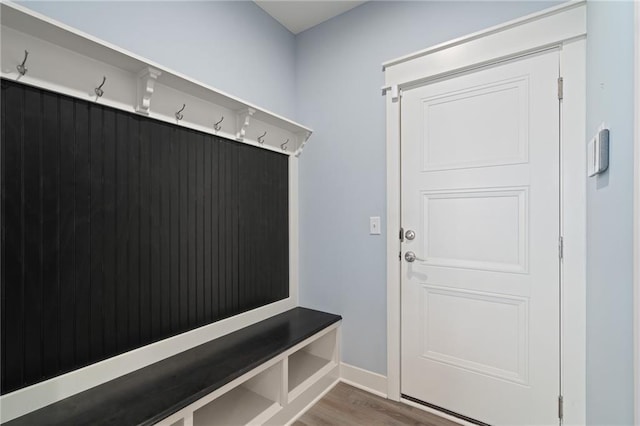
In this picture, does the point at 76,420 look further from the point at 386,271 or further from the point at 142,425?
the point at 386,271

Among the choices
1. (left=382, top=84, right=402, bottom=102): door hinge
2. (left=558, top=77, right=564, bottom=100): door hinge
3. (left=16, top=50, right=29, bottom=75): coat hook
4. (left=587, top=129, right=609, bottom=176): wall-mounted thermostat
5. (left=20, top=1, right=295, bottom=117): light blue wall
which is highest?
(left=20, top=1, right=295, bottom=117): light blue wall

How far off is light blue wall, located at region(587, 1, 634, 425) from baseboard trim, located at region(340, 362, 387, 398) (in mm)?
1032

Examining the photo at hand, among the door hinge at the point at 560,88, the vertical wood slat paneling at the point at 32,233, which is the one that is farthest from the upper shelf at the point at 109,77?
the door hinge at the point at 560,88

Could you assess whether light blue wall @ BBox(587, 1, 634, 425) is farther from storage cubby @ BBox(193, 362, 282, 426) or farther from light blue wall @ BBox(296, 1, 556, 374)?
storage cubby @ BBox(193, 362, 282, 426)

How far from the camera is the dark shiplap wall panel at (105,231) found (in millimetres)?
1027

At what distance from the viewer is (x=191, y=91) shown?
151cm

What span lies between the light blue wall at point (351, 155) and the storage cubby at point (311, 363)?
106mm

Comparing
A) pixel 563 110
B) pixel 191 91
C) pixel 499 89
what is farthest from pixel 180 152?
pixel 563 110

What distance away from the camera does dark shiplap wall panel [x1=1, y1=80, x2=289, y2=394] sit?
103 centimetres

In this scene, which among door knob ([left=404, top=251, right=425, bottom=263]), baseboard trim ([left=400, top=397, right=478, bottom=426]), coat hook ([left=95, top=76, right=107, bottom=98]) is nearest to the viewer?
coat hook ([left=95, top=76, right=107, bottom=98])

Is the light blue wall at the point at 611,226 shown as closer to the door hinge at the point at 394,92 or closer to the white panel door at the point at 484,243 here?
the white panel door at the point at 484,243

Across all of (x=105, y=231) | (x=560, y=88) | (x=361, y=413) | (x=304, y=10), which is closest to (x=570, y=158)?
(x=560, y=88)

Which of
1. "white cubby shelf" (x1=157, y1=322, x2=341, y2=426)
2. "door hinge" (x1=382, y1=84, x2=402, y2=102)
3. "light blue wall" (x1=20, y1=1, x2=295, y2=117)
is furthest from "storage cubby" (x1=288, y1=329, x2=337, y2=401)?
"light blue wall" (x1=20, y1=1, x2=295, y2=117)

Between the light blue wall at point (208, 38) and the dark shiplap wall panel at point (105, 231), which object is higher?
the light blue wall at point (208, 38)
